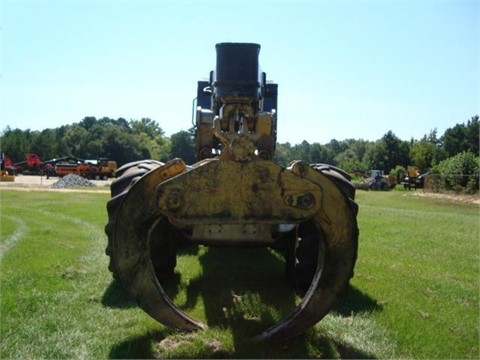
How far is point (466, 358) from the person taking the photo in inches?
139

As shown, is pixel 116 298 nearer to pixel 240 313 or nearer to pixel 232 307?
pixel 232 307

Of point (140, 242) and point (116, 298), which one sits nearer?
point (140, 242)

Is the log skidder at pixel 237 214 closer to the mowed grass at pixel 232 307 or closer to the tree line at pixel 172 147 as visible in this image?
the mowed grass at pixel 232 307

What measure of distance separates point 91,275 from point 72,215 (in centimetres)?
786

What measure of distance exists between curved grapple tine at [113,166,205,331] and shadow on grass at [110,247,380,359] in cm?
33

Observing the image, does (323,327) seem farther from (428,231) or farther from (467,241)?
(428,231)

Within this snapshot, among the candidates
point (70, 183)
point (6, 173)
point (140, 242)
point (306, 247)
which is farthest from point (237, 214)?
point (6, 173)

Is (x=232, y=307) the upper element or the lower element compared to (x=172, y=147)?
lower

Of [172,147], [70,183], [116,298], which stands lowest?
[70,183]

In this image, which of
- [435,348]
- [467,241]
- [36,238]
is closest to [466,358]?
[435,348]

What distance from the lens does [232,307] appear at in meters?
4.41

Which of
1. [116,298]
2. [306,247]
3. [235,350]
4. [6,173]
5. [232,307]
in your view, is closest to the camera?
[235,350]

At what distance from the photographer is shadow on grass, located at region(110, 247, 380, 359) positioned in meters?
3.38

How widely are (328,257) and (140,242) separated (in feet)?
4.21
